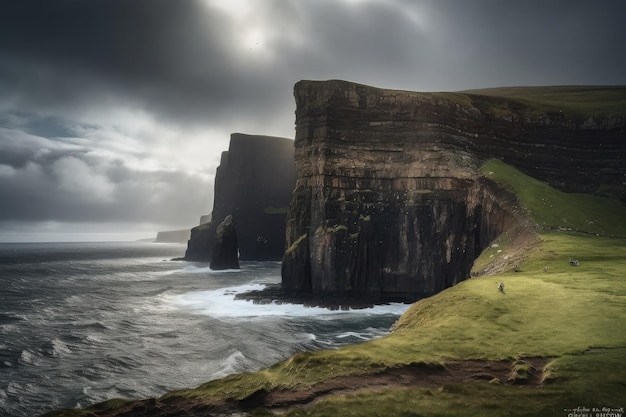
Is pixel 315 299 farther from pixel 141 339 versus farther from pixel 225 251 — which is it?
pixel 225 251

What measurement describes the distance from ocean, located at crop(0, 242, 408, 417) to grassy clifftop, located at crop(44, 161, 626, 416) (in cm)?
1320

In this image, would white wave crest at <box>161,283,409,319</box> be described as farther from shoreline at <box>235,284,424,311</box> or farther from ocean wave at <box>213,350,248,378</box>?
ocean wave at <box>213,350,248,378</box>

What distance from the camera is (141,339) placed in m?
32.5

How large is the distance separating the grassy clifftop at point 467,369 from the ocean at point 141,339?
1320 cm

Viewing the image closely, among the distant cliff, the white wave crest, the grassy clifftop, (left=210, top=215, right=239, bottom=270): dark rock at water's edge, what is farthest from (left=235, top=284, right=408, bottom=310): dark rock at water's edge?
the distant cliff

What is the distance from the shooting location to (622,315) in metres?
13.4

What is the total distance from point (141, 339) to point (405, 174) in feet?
124

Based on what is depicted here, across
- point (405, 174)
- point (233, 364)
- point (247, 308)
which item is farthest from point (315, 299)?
point (233, 364)

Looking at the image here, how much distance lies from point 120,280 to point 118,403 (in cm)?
8096

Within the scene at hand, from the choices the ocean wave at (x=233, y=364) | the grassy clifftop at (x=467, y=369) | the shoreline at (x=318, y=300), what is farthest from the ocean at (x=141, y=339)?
the grassy clifftop at (x=467, y=369)

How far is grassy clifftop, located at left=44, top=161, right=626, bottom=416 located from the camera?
8742 millimetres

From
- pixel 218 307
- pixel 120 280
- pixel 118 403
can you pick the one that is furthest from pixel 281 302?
pixel 120 280

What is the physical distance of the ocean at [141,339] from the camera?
21.8 meters

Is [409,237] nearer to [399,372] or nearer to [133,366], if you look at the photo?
[133,366]
